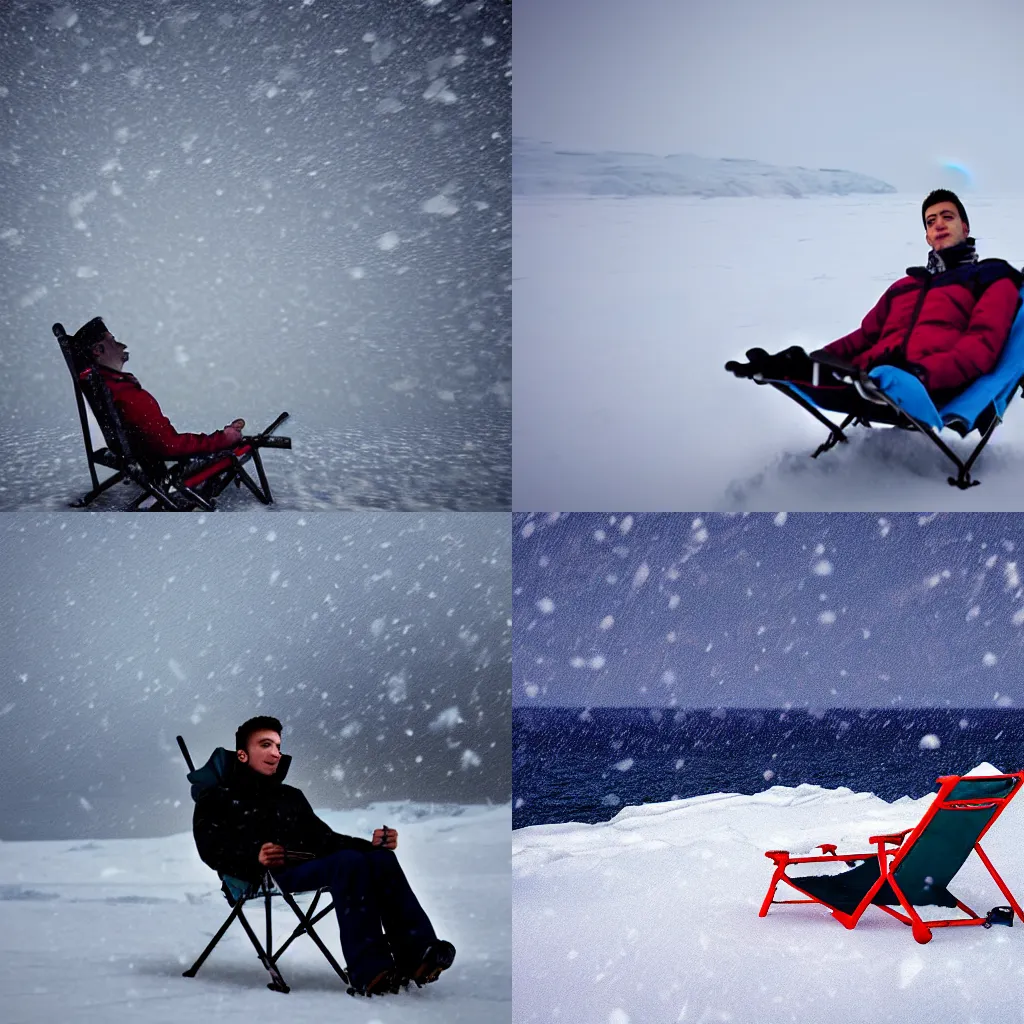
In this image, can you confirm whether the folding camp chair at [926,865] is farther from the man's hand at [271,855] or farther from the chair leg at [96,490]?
the chair leg at [96,490]

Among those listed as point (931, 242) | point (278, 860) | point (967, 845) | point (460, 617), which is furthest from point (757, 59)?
point (278, 860)

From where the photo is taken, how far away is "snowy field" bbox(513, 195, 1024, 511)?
12.8ft

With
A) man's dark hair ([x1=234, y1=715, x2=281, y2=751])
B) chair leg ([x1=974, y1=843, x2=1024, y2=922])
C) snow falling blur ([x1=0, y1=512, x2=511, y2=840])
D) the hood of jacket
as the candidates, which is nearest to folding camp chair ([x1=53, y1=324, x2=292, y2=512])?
snow falling blur ([x1=0, y1=512, x2=511, y2=840])

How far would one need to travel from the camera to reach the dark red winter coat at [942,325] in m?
3.51

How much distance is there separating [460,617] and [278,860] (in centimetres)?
118

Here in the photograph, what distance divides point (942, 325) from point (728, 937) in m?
1.95

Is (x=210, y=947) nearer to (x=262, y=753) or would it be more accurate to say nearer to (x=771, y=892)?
(x=262, y=753)

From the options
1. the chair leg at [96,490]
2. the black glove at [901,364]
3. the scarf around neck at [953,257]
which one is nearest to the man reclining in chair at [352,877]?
the chair leg at [96,490]

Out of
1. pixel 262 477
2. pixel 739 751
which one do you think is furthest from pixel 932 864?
pixel 262 477

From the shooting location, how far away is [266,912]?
3.26 metres

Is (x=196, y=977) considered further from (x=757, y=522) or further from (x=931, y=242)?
(x=931, y=242)

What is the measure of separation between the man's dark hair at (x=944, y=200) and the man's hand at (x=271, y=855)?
2.77 meters

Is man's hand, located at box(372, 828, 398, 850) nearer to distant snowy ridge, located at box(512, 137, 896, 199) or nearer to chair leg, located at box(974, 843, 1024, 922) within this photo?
chair leg, located at box(974, 843, 1024, 922)

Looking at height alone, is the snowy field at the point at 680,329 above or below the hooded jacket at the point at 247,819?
above
